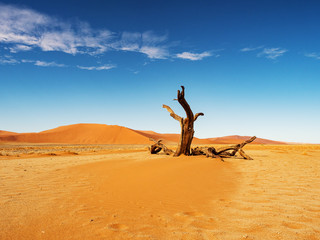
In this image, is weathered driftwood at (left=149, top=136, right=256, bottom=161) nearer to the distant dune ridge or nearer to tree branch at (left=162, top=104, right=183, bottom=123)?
tree branch at (left=162, top=104, right=183, bottom=123)

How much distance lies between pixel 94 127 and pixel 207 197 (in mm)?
92720

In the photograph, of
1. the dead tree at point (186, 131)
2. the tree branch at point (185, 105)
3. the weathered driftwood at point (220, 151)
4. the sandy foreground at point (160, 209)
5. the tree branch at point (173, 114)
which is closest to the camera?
the sandy foreground at point (160, 209)

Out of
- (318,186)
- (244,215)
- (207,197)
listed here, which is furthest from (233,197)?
(318,186)

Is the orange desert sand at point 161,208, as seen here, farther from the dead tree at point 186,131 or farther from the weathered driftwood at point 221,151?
the dead tree at point 186,131

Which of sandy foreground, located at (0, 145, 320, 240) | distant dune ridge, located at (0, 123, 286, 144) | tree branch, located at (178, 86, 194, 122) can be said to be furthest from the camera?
distant dune ridge, located at (0, 123, 286, 144)

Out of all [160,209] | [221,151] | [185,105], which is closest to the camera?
[160,209]

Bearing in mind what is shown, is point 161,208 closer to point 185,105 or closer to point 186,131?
point 185,105

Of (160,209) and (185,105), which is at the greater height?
(185,105)

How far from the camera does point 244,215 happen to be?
3355 millimetres

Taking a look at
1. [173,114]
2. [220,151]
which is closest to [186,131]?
[173,114]

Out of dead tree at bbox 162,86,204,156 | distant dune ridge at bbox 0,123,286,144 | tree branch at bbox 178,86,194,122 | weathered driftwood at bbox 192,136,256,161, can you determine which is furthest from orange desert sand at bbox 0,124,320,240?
distant dune ridge at bbox 0,123,286,144

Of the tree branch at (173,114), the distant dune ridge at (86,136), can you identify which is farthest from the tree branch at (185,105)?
the distant dune ridge at (86,136)

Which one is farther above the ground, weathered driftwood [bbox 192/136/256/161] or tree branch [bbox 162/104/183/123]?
tree branch [bbox 162/104/183/123]

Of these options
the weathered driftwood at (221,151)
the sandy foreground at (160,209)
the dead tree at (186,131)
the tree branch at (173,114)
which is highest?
the tree branch at (173,114)
